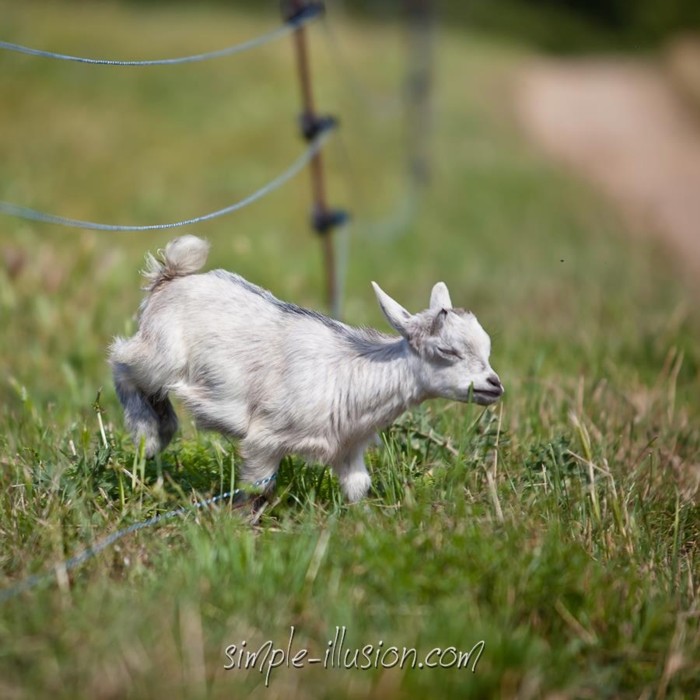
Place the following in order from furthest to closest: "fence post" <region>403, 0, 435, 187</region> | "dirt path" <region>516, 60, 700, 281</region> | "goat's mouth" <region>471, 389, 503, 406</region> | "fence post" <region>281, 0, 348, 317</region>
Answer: "dirt path" <region>516, 60, 700, 281</region> < "fence post" <region>403, 0, 435, 187</region> < "fence post" <region>281, 0, 348, 317</region> < "goat's mouth" <region>471, 389, 503, 406</region>

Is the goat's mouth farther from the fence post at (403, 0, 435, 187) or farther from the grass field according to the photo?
the fence post at (403, 0, 435, 187)

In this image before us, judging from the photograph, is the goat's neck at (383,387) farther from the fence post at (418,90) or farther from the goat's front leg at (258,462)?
the fence post at (418,90)

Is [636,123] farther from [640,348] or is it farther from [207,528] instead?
[207,528]

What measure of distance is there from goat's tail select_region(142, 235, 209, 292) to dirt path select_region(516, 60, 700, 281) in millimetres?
9239

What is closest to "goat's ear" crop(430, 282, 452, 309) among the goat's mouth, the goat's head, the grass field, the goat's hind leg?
the goat's head

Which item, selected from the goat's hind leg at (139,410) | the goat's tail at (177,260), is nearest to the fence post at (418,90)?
the goat's tail at (177,260)

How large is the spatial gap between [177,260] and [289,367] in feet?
1.89

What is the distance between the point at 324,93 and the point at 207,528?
14.2 m

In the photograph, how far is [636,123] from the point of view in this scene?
23.0m

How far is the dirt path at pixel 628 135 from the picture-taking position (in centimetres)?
1578

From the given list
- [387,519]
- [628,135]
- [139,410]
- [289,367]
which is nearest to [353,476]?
[387,519]

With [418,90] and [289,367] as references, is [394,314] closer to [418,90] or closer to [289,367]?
[289,367]

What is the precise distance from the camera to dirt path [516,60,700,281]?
1578 centimetres

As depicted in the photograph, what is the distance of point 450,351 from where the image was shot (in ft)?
11.1
